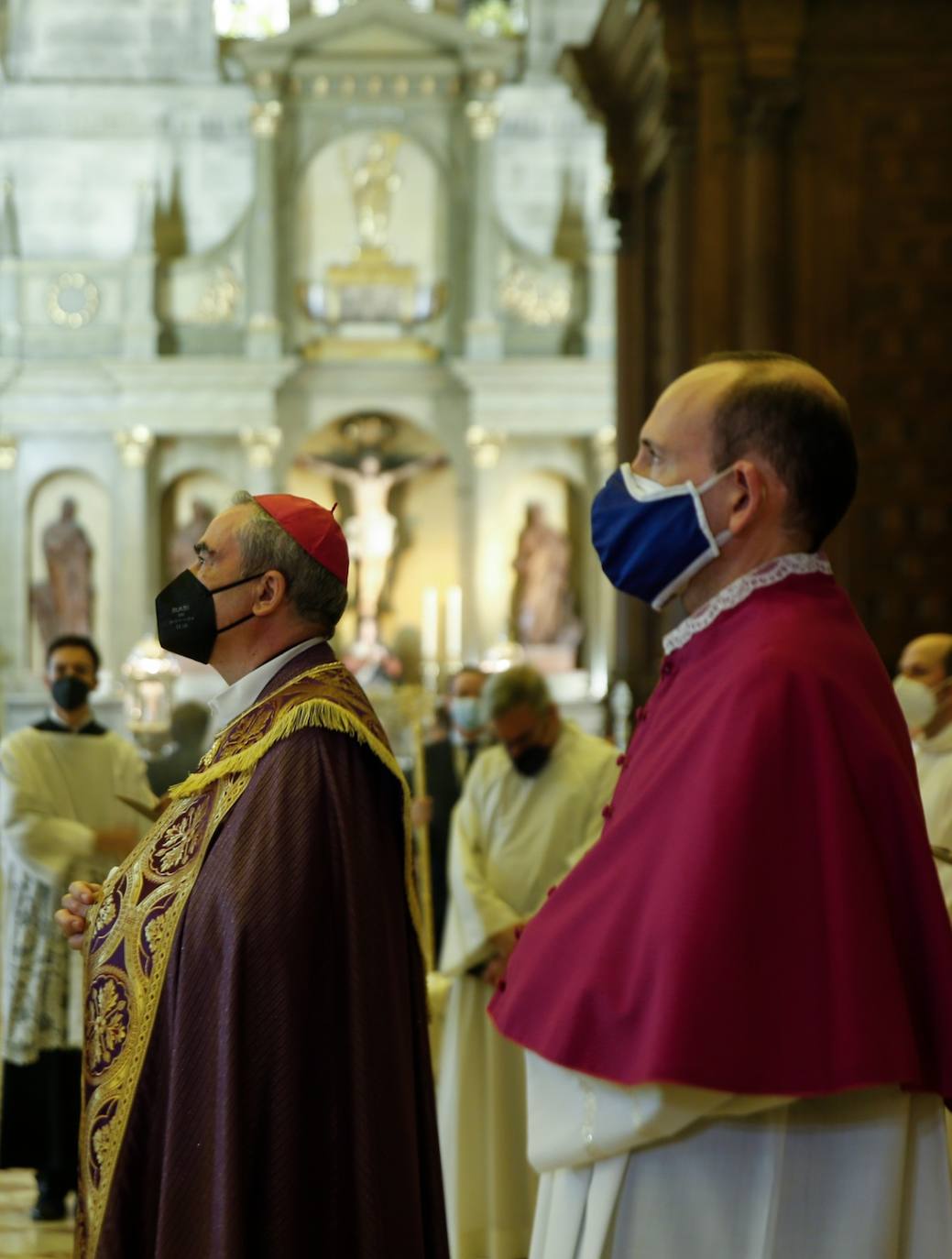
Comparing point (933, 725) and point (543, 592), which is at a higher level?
point (543, 592)

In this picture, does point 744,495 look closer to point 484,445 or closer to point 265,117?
point 484,445

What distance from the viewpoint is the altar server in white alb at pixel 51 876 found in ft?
18.2

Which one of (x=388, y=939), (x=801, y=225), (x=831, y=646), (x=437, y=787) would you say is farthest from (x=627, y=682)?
(x=831, y=646)

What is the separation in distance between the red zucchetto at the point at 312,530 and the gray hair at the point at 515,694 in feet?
7.40

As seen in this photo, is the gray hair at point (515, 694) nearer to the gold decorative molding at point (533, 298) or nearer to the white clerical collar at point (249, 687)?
the white clerical collar at point (249, 687)

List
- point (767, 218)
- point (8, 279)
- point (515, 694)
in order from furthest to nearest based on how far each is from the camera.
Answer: point (8, 279) → point (767, 218) → point (515, 694)

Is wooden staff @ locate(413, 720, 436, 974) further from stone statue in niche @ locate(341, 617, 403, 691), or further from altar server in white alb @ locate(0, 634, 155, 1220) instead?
stone statue in niche @ locate(341, 617, 403, 691)

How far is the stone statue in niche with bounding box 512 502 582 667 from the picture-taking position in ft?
65.3

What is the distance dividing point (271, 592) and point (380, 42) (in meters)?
18.5

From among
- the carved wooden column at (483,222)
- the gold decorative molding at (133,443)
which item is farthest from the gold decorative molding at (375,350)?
the gold decorative molding at (133,443)

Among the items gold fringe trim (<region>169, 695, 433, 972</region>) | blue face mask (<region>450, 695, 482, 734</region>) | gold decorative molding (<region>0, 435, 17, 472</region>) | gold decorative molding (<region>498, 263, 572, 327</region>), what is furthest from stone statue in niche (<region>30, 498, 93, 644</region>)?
gold fringe trim (<region>169, 695, 433, 972</region>)

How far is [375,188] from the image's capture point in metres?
20.1

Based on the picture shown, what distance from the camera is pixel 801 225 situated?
6656 millimetres

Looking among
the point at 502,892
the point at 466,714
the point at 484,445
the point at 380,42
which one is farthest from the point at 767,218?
the point at 380,42
